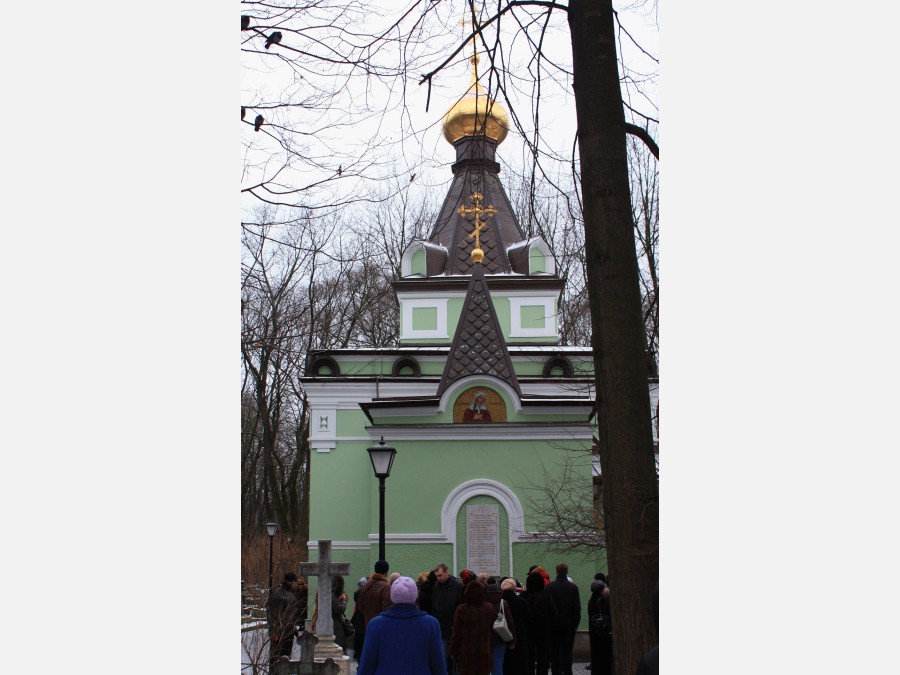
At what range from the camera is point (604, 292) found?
4.62 m

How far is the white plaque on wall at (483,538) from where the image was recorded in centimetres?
1477

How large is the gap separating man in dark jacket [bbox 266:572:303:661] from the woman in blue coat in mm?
2337

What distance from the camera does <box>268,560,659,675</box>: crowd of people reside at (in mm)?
5004

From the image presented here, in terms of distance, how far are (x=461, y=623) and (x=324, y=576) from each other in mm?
2034

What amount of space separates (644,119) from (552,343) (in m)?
16.5

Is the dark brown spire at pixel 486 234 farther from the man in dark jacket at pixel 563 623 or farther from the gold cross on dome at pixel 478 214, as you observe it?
the man in dark jacket at pixel 563 623

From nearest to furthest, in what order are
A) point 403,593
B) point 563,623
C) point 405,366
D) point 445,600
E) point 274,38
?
point 403,593, point 274,38, point 445,600, point 563,623, point 405,366

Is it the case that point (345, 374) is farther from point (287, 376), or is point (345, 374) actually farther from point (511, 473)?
point (287, 376)

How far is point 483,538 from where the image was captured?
49.0ft

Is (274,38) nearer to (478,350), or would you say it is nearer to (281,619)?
(281,619)

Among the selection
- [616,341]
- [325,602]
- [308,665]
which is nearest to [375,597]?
[325,602]

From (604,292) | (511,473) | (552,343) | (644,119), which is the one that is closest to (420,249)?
(552,343)

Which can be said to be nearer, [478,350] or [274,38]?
[274,38]

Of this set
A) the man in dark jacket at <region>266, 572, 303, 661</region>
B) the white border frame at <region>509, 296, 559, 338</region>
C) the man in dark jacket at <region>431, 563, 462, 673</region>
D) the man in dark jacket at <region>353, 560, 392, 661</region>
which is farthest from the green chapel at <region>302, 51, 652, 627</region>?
the man in dark jacket at <region>266, 572, 303, 661</region>
